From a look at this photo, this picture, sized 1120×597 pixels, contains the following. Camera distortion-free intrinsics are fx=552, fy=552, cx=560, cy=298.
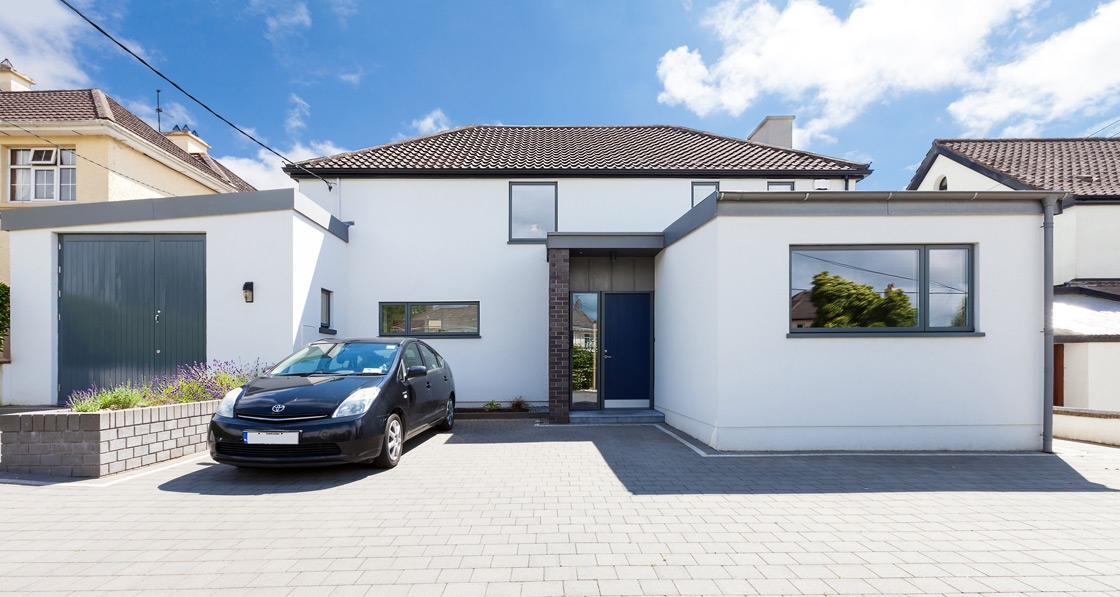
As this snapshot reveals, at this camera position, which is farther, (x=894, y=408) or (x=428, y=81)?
(x=428, y=81)

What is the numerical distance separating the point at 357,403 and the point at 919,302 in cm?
711

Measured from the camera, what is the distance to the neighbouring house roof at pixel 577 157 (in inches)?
446

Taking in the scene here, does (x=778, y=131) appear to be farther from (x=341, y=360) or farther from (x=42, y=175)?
(x=42, y=175)

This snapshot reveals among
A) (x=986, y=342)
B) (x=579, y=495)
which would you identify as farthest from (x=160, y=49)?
(x=986, y=342)

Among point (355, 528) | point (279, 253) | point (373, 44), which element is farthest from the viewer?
point (373, 44)

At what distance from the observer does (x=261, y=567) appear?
141 inches

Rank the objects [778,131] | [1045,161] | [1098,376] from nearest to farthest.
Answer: [1098,376], [778,131], [1045,161]

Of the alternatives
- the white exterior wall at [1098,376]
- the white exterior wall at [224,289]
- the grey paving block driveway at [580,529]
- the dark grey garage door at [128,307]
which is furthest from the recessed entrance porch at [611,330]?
the white exterior wall at [1098,376]

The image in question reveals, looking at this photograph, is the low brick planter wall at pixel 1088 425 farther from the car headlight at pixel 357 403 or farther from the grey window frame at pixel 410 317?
the car headlight at pixel 357 403

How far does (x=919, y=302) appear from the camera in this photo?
7.27 meters

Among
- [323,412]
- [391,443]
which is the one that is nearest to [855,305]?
[391,443]

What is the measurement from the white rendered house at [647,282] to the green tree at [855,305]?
3 cm

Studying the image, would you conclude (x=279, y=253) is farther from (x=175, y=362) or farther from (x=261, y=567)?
(x=261, y=567)

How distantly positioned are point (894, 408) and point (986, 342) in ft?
4.80
